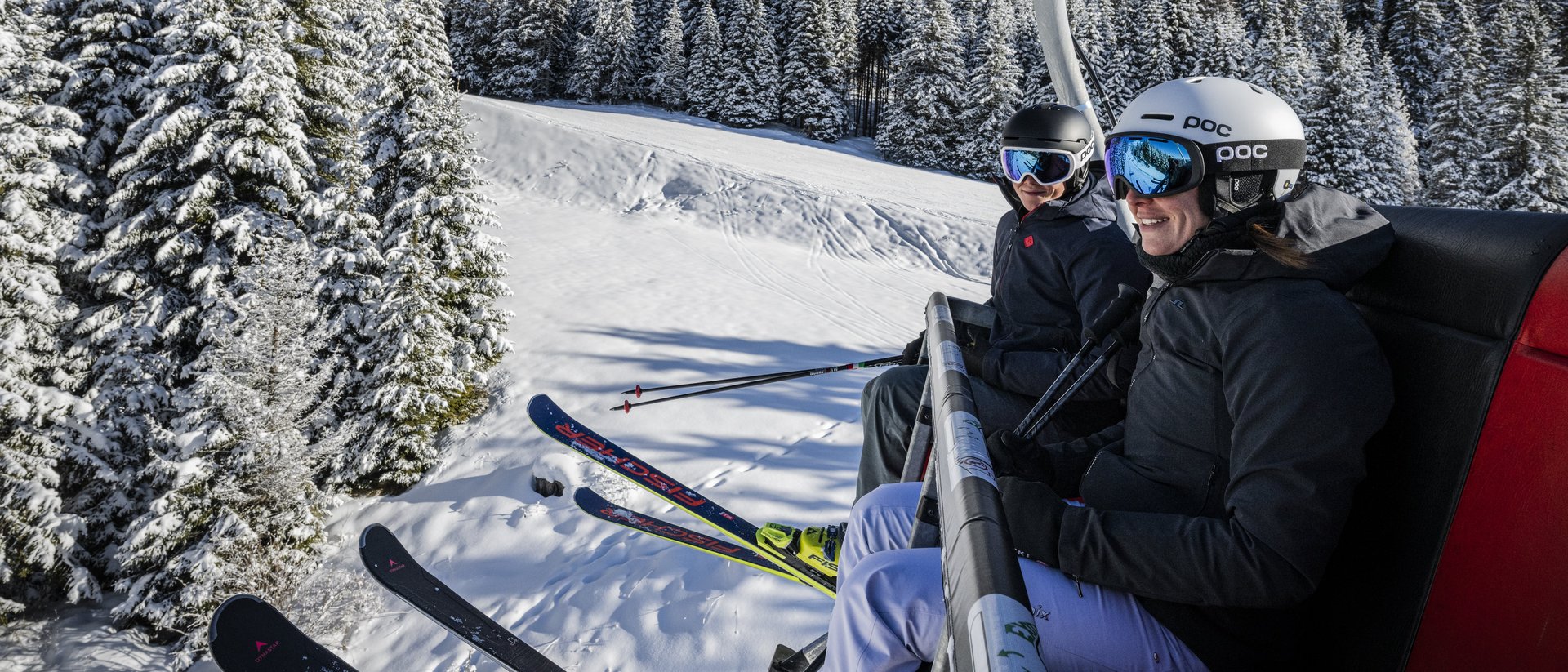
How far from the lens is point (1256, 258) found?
1540mm

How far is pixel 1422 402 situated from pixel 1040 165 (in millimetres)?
2107

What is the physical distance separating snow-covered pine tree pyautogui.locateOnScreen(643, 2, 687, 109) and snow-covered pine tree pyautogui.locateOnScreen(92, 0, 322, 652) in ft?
123

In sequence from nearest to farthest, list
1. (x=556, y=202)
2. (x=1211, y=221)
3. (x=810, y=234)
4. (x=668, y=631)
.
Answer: (x=1211, y=221) → (x=668, y=631) → (x=810, y=234) → (x=556, y=202)

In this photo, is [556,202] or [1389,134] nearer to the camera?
[556,202]

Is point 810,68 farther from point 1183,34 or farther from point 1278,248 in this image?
point 1278,248

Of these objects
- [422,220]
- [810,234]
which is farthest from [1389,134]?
[422,220]

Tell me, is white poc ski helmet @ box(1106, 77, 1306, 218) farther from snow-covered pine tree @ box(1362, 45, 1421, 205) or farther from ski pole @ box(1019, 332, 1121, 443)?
snow-covered pine tree @ box(1362, 45, 1421, 205)

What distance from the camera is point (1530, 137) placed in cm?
2042

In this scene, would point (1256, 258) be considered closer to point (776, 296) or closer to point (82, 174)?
point (776, 296)

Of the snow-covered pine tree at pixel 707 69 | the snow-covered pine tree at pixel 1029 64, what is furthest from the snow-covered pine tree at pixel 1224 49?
the snow-covered pine tree at pixel 707 69

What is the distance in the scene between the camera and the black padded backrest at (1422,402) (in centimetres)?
126

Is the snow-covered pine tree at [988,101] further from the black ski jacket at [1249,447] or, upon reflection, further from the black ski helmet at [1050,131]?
the black ski jacket at [1249,447]

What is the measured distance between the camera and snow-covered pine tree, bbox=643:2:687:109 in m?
47.9

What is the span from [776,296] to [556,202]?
501 inches
